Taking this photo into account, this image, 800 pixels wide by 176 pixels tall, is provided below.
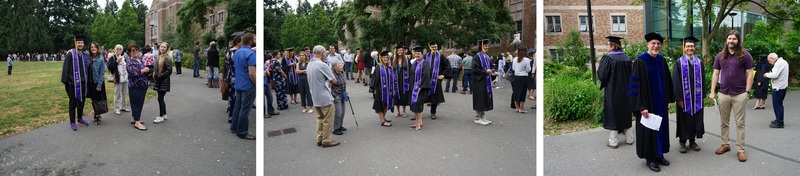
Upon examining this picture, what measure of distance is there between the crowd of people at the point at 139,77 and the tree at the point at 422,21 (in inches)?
28.6

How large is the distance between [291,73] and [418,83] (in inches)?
32.9

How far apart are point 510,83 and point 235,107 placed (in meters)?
1.83

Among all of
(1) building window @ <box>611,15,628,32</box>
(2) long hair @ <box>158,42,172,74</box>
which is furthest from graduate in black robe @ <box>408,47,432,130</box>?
(2) long hair @ <box>158,42,172,74</box>

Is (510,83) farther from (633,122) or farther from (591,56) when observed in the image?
(633,122)

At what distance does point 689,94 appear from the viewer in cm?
312

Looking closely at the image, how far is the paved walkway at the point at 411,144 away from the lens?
290 centimetres

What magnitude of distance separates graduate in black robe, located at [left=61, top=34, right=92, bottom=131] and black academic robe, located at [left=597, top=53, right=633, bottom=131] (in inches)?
122

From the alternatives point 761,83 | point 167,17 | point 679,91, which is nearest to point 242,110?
point 167,17

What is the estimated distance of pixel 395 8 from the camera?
2797mm

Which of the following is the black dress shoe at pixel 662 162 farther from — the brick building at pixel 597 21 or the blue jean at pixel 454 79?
the blue jean at pixel 454 79

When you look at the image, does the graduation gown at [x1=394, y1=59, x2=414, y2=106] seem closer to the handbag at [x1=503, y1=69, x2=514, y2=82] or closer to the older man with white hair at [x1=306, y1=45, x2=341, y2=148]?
the older man with white hair at [x1=306, y1=45, x2=341, y2=148]

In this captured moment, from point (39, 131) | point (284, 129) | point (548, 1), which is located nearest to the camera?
point (39, 131)

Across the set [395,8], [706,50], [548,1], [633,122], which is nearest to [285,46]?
[395,8]

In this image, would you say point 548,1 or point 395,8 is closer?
point 395,8
